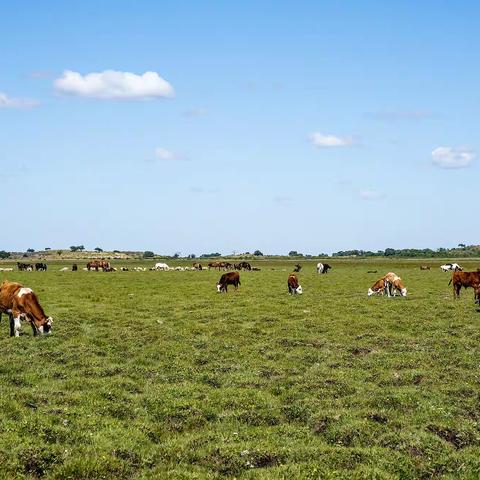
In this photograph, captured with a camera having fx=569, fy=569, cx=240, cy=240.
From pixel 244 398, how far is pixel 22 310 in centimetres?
1283

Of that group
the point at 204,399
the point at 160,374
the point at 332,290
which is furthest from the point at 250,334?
the point at 332,290

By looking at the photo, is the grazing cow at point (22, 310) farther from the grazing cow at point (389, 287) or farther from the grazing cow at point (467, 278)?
the grazing cow at point (467, 278)

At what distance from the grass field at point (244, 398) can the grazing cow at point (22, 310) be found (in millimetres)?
594

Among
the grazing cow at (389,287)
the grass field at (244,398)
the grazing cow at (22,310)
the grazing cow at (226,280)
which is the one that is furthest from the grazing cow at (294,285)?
the grazing cow at (22,310)

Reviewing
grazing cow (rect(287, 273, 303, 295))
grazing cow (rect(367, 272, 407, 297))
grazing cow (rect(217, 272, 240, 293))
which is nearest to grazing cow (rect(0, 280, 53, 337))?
grazing cow (rect(287, 273, 303, 295))

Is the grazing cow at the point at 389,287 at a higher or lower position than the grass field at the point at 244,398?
higher

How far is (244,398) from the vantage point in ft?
49.9

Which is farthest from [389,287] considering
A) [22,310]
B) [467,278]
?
[22,310]

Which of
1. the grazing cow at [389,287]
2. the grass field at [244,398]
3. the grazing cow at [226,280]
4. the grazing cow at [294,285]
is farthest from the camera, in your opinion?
the grazing cow at [226,280]

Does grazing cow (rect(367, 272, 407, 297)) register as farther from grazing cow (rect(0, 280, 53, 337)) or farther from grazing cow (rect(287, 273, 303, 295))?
grazing cow (rect(0, 280, 53, 337))

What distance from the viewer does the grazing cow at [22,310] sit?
78.4 ft

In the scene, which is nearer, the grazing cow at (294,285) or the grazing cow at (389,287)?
the grazing cow at (389,287)

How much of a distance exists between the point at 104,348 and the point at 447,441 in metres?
13.7

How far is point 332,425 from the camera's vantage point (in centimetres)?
1326
